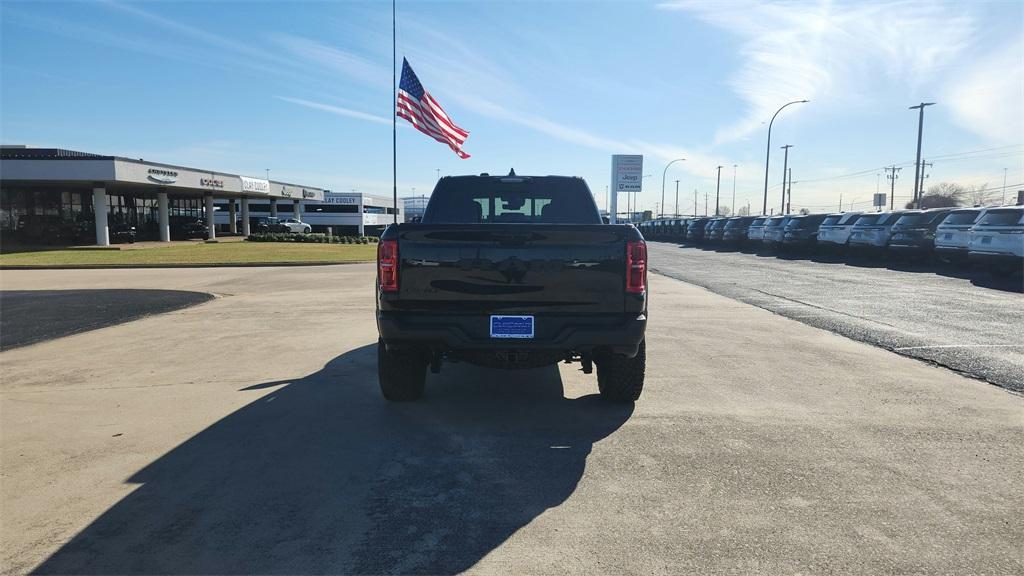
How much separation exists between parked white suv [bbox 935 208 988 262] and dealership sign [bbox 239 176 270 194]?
4192 cm

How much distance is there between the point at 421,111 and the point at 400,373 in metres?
18.7

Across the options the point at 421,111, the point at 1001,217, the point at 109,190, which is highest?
the point at 421,111

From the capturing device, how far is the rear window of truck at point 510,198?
6113 millimetres

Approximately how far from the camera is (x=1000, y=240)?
44.6 ft

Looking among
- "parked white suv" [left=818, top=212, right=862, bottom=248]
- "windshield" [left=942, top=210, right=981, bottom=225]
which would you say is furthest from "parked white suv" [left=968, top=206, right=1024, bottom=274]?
"parked white suv" [left=818, top=212, right=862, bottom=248]

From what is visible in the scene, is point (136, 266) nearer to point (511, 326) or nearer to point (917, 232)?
point (511, 326)

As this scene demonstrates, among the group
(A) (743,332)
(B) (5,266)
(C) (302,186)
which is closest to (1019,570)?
(A) (743,332)

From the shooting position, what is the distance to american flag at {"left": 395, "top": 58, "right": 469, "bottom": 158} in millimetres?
21641

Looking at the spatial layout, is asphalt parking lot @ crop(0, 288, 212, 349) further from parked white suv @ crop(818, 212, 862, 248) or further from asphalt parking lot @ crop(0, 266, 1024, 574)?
parked white suv @ crop(818, 212, 862, 248)

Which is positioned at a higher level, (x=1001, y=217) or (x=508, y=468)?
(x=1001, y=217)

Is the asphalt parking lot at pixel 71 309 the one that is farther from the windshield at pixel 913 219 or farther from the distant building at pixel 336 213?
the distant building at pixel 336 213

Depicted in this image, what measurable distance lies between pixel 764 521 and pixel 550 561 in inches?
46.0

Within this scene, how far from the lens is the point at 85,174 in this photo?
29.5 m

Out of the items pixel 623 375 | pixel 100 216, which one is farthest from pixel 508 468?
pixel 100 216
